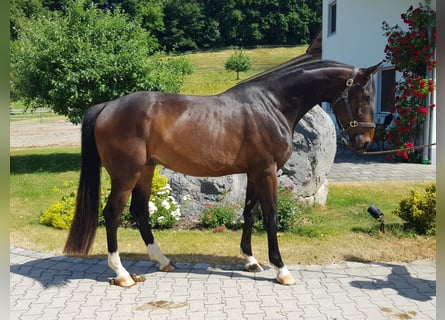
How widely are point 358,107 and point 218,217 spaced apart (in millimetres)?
2884

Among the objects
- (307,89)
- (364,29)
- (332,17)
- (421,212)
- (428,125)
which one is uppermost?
(332,17)

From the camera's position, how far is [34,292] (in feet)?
14.1

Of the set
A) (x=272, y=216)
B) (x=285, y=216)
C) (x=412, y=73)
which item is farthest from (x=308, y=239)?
(x=412, y=73)

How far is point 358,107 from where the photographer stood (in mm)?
4305

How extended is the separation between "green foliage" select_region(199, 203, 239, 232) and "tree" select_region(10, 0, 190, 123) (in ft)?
18.1

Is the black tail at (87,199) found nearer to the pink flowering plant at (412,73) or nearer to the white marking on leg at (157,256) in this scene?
the white marking on leg at (157,256)

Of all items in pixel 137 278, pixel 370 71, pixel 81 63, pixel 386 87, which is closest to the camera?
pixel 370 71

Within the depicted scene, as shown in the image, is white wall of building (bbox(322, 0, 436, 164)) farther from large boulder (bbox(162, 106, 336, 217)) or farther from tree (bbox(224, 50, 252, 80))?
tree (bbox(224, 50, 252, 80))

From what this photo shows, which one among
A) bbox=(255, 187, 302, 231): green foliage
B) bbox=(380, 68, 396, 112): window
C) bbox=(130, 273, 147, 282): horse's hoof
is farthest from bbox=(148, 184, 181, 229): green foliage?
bbox=(380, 68, 396, 112): window

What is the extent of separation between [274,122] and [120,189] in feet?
5.63

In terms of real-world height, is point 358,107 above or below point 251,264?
above

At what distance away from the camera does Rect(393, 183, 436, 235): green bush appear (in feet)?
18.7

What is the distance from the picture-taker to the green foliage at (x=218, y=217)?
6.36 m

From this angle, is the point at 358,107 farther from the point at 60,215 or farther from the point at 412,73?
the point at 412,73
